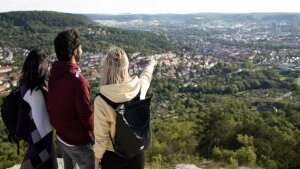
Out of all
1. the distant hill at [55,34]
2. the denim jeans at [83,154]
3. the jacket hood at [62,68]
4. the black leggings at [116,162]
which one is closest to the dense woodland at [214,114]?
the distant hill at [55,34]

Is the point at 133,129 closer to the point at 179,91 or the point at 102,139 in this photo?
the point at 102,139

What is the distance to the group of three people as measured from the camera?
8.12 feet

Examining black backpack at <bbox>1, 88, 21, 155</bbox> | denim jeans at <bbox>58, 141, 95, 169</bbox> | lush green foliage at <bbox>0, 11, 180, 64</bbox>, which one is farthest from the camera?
lush green foliage at <bbox>0, 11, 180, 64</bbox>

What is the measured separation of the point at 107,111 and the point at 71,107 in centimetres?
36

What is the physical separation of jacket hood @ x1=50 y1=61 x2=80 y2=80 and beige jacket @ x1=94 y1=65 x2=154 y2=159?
328 mm

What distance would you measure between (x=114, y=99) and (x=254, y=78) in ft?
167

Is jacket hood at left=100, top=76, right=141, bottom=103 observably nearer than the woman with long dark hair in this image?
Yes

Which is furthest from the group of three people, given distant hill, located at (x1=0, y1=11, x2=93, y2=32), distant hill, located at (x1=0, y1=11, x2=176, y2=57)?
distant hill, located at (x1=0, y1=11, x2=93, y2=32)

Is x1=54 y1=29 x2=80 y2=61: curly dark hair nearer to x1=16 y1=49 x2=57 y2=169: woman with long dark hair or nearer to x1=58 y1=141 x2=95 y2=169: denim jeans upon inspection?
x1=16 y1=49 x2=57 y2=169: woman with long dark hair

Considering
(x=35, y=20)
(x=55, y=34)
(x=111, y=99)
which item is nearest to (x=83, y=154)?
(x=111, y=99)

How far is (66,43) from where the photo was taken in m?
2.61

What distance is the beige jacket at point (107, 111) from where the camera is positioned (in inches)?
96.5

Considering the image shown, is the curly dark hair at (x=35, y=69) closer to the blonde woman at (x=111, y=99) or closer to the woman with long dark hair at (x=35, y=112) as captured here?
the woman with long dark hair at (x=35, y=112)

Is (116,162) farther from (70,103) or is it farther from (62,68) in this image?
(62,68)
